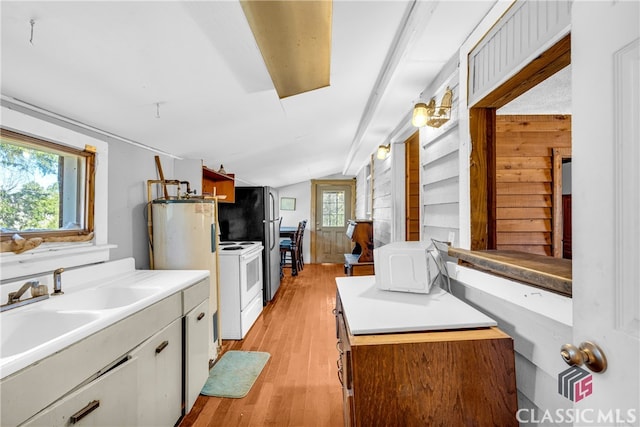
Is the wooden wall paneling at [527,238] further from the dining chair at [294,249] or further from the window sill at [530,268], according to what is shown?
the dining chair at [294,249]

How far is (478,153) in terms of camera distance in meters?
1.43

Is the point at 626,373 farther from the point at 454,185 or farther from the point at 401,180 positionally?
the point at 401,180

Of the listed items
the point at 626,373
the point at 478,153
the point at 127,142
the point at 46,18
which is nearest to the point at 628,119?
the point at 626,373

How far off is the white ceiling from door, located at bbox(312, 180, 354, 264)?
184 inches

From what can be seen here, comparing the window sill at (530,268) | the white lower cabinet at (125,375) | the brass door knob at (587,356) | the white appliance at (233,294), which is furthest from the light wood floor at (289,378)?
the brass door knob at (587,356)

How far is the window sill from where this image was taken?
0.86m

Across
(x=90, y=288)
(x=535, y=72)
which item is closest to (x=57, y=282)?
(x=90, y=288)

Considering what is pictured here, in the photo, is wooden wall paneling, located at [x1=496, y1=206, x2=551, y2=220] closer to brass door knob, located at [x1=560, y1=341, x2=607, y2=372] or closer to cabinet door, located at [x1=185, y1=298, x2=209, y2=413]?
brass door knob, located at [x1=560, y1=341, x2=607, y2=372]

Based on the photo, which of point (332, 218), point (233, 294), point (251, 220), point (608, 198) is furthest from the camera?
point (332, 218)

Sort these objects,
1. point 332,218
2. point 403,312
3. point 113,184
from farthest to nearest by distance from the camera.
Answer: point 332,218 < point 113,184 < point 403,312

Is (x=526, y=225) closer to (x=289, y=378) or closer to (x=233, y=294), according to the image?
(x=289, y=378)

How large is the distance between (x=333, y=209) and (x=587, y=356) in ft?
22.0

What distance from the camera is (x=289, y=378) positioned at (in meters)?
2.21

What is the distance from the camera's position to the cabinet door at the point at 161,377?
4.42 feet
